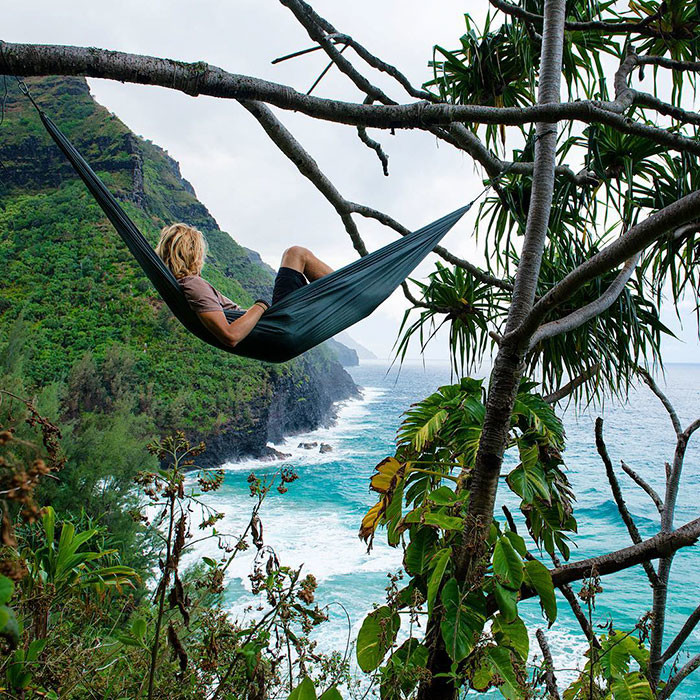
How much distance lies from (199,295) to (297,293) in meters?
0.28

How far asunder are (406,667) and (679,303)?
179 centimetres

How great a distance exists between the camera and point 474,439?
158 cm

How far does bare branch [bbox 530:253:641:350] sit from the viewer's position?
143cm

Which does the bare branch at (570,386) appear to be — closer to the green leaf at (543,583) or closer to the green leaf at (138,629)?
the green leaf at (543,583)

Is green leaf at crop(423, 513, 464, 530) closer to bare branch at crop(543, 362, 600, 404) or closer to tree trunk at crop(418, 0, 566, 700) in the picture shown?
tree trunk at crop(418, 0, 566, 700)

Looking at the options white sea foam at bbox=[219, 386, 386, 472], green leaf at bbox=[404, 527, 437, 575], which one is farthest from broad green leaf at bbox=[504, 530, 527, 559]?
white sea foam at bbox=[219, 386, 386, 472]

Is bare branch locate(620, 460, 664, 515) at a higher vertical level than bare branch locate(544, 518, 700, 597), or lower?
higher

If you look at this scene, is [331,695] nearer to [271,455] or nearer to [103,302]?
[271,455]

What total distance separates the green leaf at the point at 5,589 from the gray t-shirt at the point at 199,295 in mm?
1058

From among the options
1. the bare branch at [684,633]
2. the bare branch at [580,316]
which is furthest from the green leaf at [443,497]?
the bare branch at [684,633]

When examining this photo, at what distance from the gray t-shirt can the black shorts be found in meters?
0.19

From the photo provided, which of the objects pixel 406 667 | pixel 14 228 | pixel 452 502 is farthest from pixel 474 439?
pixel 14 228

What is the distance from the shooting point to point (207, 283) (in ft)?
5.12

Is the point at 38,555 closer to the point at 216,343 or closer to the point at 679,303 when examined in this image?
the point at 216,343
